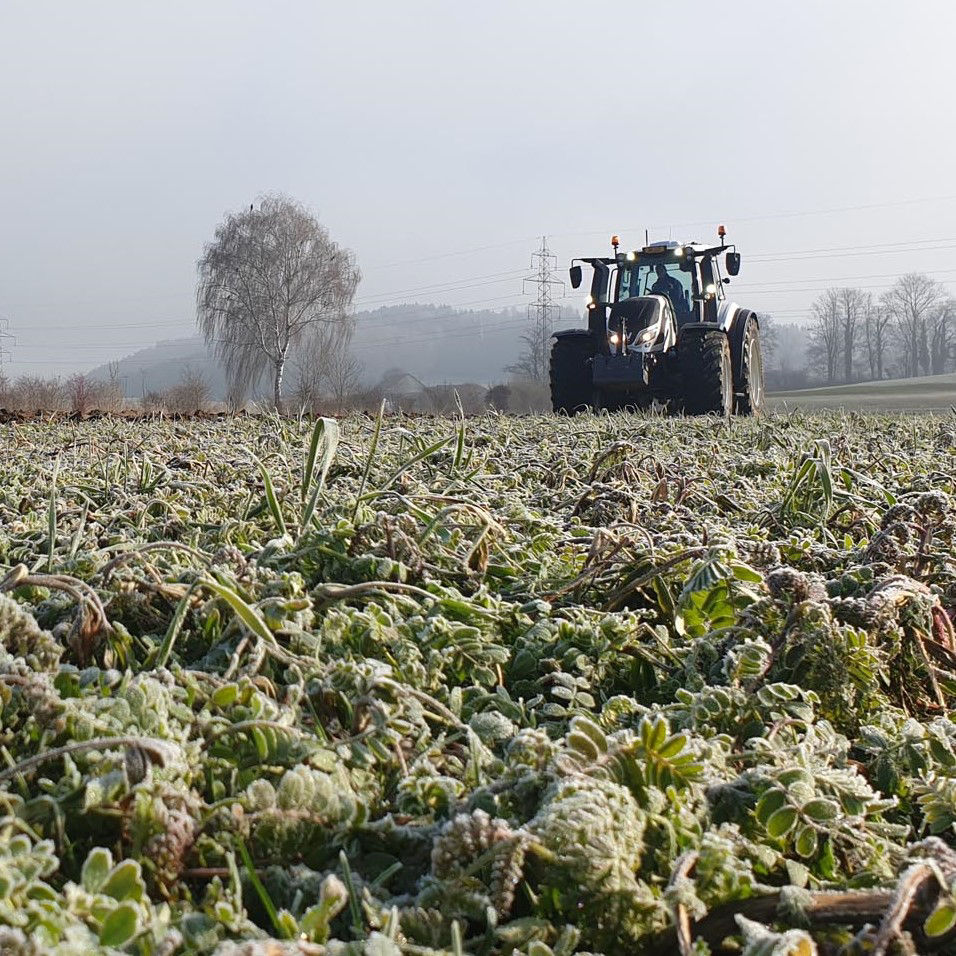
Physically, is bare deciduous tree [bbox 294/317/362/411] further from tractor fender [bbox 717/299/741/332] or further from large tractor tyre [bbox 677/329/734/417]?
large tractor tyre [bbox 677/329/734/417]

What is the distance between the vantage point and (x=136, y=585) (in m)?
1.22

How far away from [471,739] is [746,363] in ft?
43.7

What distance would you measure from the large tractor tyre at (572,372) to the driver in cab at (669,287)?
1.54 m

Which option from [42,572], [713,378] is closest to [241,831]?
[42,572]

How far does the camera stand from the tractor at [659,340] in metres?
11.0

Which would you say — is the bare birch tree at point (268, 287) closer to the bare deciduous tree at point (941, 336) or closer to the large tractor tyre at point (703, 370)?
the large tractor tyre at point (703, 370)

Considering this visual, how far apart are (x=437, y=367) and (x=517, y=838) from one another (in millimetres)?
143276

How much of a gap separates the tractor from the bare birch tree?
33.3m

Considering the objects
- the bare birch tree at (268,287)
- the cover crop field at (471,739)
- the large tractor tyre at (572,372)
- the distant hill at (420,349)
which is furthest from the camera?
the distant hill at (420,349)

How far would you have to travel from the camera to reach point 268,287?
44594 mm

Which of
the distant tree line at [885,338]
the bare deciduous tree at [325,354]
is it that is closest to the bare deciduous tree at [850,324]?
the distant tree line at [885,338]

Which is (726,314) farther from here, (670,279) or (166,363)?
(166,363)

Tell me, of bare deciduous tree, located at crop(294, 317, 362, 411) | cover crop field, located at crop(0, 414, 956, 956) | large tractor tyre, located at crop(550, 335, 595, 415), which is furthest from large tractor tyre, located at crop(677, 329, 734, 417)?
bare deciduous tree, located at crop(294, 317, 362, 411)

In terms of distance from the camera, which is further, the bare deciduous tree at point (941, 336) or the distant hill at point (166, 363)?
the distant hill at point (166, 363)
